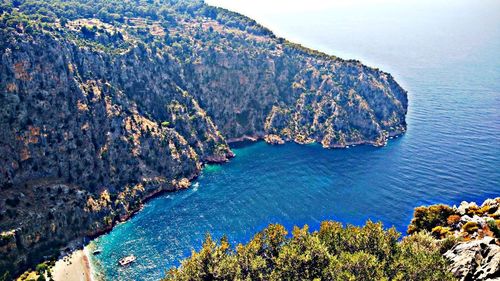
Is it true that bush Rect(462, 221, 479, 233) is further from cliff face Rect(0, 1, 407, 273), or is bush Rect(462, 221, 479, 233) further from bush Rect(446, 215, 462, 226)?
cliff face Rect(0, 1, 407, 273)

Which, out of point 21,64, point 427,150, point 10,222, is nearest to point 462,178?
point 427,150

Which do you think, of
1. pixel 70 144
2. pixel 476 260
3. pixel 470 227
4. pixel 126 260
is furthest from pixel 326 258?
pixel 70 144

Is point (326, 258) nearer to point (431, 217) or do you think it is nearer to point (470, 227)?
point (470, 227)

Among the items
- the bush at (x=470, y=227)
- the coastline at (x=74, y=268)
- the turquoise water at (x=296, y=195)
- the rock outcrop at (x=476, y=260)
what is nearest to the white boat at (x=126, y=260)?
the turquoise water at (x=296, y=195)

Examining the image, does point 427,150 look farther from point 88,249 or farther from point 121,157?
point 88,249

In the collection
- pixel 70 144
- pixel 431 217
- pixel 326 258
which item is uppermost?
pixel 431 217

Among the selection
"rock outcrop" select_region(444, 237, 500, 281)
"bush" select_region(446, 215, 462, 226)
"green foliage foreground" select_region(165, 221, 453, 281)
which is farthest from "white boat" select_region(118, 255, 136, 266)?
"bush" select_region(446, 215, 462, 226)
